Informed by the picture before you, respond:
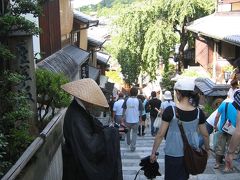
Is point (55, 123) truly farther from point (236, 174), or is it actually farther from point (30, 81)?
point (236, 174)

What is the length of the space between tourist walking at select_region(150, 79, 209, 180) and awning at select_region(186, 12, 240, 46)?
1094cm

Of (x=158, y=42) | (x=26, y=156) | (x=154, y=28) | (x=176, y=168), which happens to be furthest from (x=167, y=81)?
(x=26, y=156)

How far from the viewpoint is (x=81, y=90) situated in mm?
3668

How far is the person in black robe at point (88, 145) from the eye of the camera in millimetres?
3438

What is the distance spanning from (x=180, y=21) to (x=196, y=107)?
21.2m

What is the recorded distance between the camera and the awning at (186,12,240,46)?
55.5ft

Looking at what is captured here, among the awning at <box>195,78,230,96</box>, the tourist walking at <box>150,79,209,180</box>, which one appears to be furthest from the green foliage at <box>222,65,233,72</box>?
the tourist walking at <box>150,79,209,180</box>

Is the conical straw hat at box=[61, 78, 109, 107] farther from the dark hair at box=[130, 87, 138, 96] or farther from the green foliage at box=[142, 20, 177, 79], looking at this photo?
the green foliage at box=[142, 20, 177, 79]

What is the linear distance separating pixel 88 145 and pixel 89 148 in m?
0.03

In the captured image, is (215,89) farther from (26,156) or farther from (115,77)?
(115,77)

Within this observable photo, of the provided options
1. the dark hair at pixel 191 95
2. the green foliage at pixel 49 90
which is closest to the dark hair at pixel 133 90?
the green foliage at pixel 49 90

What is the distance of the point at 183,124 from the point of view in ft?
16.3

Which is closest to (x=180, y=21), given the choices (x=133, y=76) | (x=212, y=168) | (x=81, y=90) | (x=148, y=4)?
(x=148, y=4)

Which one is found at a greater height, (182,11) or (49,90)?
(49,90)
